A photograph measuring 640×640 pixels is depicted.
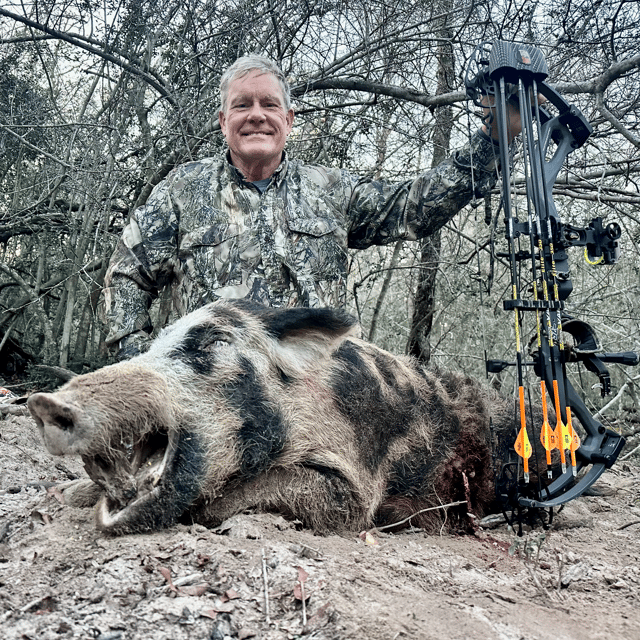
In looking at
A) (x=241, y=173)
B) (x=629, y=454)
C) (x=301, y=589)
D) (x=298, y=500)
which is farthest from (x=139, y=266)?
(x=629, y=454)

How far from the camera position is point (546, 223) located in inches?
117

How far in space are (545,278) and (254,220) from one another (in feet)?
6.65

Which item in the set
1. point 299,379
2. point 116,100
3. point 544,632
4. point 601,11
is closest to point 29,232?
point 116,100

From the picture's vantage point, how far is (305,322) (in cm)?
322

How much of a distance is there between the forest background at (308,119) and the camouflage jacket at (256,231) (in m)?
0.68

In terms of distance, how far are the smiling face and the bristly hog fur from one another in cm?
135

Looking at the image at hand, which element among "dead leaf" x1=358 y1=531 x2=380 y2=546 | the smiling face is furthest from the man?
"dead leaf" x1=358 y1=531 x2=380 y2=546

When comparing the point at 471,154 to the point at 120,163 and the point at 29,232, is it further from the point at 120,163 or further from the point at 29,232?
the point at 29,232

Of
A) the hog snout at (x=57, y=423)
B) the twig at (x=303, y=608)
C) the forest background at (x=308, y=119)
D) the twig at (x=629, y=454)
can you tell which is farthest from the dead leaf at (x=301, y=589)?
the twig at (x=629, y=454)

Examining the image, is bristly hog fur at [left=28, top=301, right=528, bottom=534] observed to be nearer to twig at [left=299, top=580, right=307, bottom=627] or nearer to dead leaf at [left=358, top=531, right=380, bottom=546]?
dead leaf at [left=358, top=531, right=380, bottom=546]

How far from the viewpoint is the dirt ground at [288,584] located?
192 cm

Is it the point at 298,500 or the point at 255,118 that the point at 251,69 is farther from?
the point at 298,500

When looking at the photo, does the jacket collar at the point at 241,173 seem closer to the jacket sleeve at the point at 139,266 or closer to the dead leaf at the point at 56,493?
the jacket sleeve at the point at 139,266

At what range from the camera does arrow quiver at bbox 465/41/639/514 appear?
9.36 feet
